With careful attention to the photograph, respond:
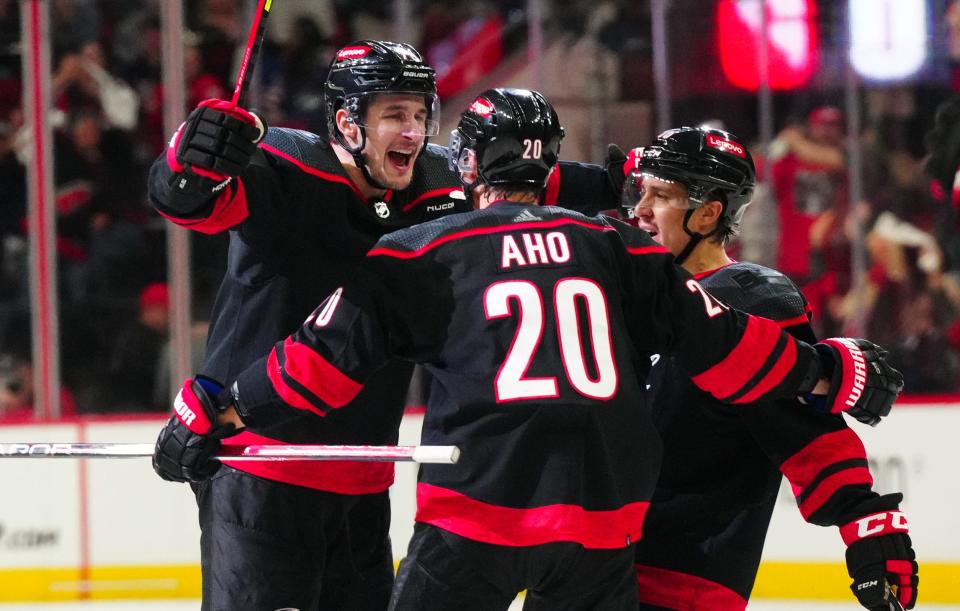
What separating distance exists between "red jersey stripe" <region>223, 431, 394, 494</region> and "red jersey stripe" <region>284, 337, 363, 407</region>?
49 cm

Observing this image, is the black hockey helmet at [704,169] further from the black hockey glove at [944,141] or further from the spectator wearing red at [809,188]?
the spectator wearing red at [809,188]

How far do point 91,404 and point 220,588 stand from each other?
10.6 ft

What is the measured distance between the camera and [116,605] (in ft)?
18.4

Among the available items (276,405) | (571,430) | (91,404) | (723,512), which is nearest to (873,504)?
Answer: (723,512)

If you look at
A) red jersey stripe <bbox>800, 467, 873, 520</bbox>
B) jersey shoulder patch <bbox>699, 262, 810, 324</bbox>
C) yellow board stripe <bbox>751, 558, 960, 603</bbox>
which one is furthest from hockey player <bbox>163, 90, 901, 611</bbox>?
yellow board stripe <bbox>751, 558, 960, 603</bbox>

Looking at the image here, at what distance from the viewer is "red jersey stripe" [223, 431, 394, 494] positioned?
9.90 ft

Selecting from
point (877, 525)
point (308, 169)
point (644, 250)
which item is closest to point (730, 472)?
point (877, 525)

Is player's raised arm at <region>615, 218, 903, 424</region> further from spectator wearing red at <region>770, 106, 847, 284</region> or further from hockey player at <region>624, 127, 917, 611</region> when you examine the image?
spectator wearing red at <region>770, 106, 847, 284</region>

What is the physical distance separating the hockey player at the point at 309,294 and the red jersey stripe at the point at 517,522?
2.05 feet

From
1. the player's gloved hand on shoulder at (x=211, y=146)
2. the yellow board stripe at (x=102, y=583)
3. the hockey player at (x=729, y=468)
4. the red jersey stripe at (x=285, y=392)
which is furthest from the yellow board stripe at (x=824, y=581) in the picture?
the player's gloved hand on shoulder at (x=211, y=146)

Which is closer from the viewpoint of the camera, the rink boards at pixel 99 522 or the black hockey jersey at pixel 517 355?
the black hockey jersey at pixel 517 355

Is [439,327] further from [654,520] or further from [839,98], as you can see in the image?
[839,98]

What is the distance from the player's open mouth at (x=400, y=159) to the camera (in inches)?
120

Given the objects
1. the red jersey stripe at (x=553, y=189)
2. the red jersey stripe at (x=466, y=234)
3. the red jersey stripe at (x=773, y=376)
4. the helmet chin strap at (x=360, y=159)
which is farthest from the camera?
the red jersey stripe at (x=553, y=189)
